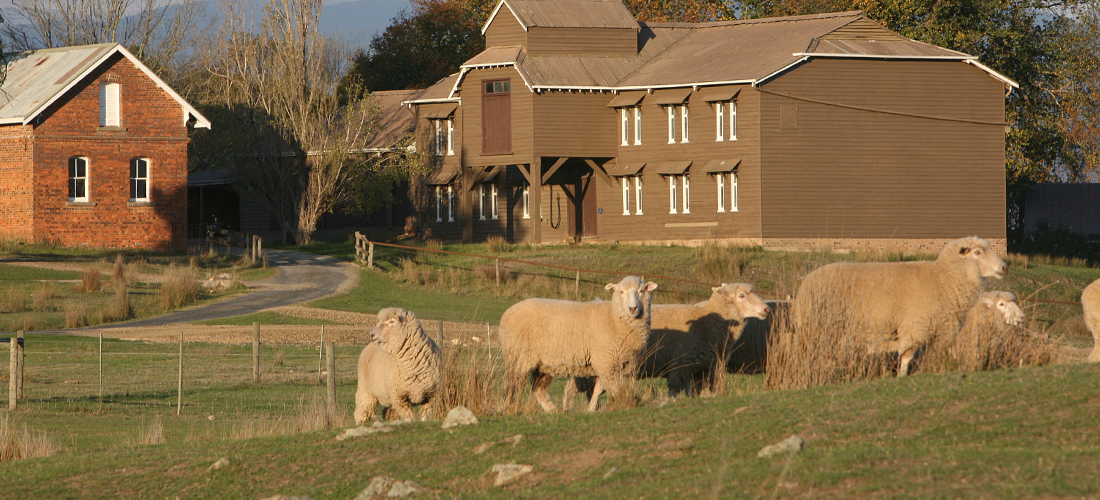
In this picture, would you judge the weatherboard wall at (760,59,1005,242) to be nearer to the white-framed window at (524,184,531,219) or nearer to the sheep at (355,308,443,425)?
the white-framed window at (524,184,531,219)

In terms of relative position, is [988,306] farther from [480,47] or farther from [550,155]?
[480,47]

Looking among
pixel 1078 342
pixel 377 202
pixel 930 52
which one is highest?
pixel 930 52

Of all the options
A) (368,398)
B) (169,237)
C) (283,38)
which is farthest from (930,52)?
(368,398)

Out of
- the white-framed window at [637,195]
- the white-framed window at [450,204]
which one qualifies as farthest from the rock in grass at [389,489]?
the white-framed window at [450,204]

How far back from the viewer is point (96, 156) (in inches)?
1741

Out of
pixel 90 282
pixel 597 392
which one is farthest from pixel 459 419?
pixel 90 282

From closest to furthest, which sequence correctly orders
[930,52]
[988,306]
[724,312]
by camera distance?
[988,306], [724,312], [930,52]

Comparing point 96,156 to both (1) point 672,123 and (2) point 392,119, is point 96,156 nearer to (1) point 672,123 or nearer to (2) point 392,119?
(2) point 392,119

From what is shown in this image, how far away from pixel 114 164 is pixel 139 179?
1141mm

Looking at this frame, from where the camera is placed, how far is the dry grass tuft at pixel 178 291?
3400 centimetres

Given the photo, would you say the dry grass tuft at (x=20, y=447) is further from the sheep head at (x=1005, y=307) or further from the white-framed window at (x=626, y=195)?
the white-framed window at (x=626, y=195)

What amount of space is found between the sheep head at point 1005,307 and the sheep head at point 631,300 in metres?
3.81

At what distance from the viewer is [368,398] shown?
14.0 meters

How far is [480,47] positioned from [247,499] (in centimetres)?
5766
